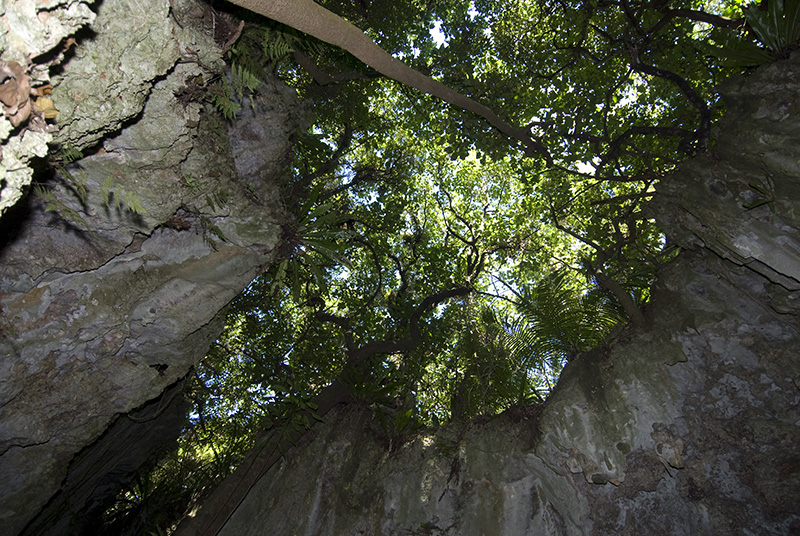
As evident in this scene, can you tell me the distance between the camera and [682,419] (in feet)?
15.3

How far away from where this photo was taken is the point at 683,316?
4941 mm

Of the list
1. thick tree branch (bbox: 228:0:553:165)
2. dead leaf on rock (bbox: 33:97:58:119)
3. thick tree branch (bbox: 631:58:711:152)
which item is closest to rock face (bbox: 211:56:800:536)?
thick tree branch (bbox: 631:58:711:152)

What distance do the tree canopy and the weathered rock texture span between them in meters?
0.54

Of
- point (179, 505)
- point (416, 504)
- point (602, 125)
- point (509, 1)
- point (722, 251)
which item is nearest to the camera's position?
point (722, 251)

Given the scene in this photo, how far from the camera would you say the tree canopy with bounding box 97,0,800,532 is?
5.00 m

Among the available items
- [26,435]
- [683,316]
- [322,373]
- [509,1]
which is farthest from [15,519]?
[509,1]

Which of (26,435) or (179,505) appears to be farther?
(179,505)

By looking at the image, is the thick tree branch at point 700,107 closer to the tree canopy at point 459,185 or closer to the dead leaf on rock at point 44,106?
the tree canopy at point 459,185

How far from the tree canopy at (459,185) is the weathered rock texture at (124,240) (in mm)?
539

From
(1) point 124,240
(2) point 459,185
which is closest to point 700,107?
(2) point 459,185

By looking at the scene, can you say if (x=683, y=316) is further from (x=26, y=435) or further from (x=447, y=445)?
A: (x=26, y=435)

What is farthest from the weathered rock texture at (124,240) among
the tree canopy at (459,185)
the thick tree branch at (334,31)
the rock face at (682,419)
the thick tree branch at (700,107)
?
the thick tree branch at (700,107)

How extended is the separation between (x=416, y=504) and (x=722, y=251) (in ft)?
15.5

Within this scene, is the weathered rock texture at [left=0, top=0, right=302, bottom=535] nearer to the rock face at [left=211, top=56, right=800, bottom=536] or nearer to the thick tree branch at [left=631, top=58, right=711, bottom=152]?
the rock face at [left=211, top=56, right=800, bottom=536]
